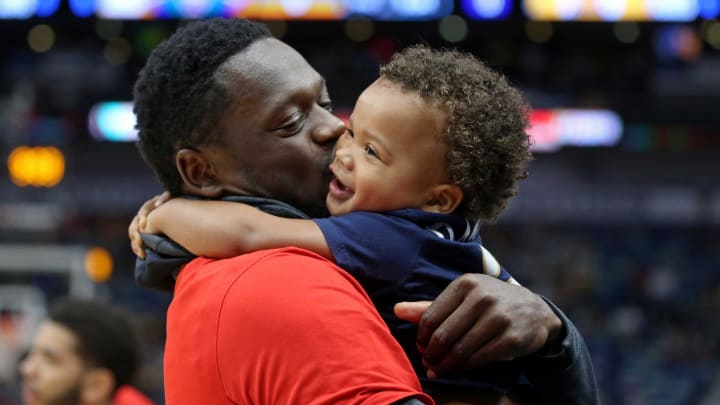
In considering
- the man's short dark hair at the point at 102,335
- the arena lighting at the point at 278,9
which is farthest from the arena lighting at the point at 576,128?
the man's short dark hair at the point at 102,335

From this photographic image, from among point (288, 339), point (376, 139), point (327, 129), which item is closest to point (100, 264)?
point (327, 129)

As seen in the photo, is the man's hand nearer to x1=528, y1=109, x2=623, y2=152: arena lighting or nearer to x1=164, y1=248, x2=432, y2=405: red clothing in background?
x1=164, y1=248, x2=432, y2=405: red clothing in background

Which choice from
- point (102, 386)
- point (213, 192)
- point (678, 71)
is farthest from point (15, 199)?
point (213, 192)

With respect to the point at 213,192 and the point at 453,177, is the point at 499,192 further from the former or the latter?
the point at 213,192

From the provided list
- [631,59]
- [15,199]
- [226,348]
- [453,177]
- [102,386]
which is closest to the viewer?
[226,348]

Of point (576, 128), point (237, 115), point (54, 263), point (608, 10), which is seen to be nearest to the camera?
point (237, 115)

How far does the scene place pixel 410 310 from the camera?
1666mm

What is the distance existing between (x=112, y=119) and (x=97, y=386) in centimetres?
1453

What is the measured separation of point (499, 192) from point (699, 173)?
1799 centimetres

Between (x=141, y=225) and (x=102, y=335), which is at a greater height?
(x=141, y=225)

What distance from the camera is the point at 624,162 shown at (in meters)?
18.8

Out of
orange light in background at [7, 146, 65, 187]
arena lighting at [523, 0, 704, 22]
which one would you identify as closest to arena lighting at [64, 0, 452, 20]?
arena lighting at [523, 0, 704, 22]

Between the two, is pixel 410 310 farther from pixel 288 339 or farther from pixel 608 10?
pixel 608 10

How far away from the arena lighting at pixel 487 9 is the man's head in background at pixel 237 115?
43.8 ft
